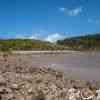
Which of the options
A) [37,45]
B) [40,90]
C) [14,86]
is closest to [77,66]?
[40,90]

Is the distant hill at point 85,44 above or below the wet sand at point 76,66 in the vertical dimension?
above

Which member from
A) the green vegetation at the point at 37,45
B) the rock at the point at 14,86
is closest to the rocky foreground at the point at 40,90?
the rock at the point at 14,86

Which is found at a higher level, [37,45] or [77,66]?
[37,45]

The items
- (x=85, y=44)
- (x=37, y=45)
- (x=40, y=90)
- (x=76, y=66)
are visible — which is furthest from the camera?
(x=85, y=44)

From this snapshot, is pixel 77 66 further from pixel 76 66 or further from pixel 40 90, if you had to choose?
pixel 40 90

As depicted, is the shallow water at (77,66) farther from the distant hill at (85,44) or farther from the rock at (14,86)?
the distant hill at (85,44)

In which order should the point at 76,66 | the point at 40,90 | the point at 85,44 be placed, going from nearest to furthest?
the point at 40,90 < the point at 76,66 < the point at 85,44

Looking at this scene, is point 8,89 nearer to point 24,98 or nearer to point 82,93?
point 24,98

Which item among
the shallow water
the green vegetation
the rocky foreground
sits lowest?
the rocky foreground

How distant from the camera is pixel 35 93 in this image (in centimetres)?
1052

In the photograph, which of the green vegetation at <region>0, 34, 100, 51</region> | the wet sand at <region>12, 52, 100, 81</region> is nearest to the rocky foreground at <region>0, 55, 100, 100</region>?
the wet sand at <region>12, 52, 100, 81</region>

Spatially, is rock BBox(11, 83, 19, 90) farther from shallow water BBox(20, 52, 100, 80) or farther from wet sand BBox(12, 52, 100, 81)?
shallow water BBox(20, 52, 100, 80)

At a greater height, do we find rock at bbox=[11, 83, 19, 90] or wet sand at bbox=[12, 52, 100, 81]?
wet sand at bbox=[12, 52, 100, 81]

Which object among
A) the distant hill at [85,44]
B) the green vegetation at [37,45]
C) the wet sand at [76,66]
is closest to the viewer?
the wet sand at [76,66]
